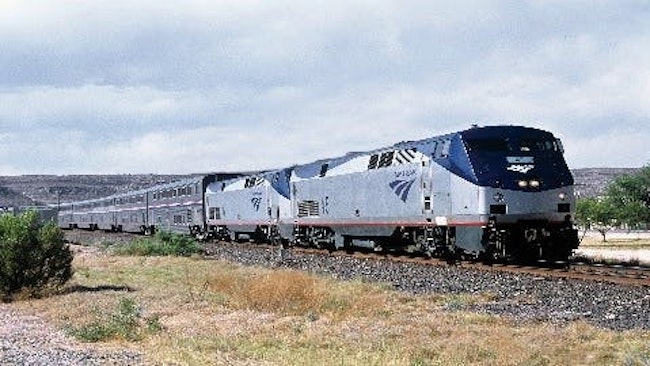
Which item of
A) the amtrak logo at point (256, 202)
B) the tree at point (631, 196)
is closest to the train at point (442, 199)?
the amtrak logo at point (256, 202)

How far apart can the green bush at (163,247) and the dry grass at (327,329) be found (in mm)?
16622

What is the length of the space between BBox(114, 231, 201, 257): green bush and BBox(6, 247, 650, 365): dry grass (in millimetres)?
16622

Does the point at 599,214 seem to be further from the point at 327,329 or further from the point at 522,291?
the point at 327,329

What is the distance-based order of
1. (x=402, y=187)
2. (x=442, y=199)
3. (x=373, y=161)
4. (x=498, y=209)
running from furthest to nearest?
(x=373, y=161) → (x=402, y=187) → (x=442, y=199) → (x=498, y=209)

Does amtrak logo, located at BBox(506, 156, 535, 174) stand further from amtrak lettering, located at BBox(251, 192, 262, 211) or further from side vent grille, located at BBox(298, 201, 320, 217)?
amtrak lettering, located at BBox(251, 192, 262, 211)

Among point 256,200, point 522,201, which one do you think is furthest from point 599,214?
point 522,201

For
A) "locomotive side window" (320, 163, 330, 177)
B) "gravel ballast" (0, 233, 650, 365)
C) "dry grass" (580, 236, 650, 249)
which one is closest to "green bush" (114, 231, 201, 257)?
"locomotive side window" (320, 163, 330, 177)

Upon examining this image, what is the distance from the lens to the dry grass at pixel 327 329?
11617 mm

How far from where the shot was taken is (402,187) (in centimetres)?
2812

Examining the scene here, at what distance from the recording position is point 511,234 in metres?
23.3

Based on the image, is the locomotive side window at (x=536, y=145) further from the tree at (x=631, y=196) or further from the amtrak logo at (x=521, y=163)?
the tree at (x=631, y=196)

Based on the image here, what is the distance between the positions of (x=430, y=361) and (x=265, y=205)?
108 ft

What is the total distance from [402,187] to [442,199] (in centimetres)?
295

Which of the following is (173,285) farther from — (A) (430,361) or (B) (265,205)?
(B) (265,205)
